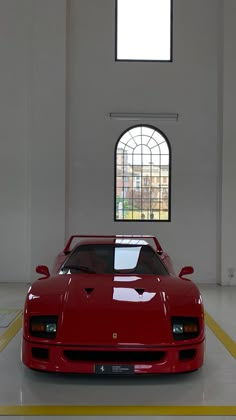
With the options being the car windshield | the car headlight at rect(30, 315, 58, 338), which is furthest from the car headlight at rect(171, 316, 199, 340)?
the car windshield

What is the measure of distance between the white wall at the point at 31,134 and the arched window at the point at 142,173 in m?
1.25

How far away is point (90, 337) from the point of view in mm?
3389

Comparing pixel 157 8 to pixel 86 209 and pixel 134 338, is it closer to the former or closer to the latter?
pixel 86 209

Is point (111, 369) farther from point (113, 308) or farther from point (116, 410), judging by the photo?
point (113, 308)

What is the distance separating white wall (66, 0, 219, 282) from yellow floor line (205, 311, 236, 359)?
3.34m

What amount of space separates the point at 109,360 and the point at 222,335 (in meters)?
2.32

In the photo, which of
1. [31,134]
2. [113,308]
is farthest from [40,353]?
[31,134]

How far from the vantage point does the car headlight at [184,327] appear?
351cm

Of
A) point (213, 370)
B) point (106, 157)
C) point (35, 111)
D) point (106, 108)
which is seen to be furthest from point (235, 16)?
point (213, 370)

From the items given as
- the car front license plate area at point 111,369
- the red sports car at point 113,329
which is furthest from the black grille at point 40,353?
the car front license plate area at point 111,369

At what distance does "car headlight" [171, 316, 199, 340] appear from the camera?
11.5ft

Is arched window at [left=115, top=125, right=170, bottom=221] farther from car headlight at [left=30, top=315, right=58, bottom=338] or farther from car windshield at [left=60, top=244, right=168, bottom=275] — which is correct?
car headlight at [left=30, top=315, right=58, bottom=338]

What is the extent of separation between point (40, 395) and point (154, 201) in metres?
6.61

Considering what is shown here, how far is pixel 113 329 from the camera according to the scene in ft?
11.2
